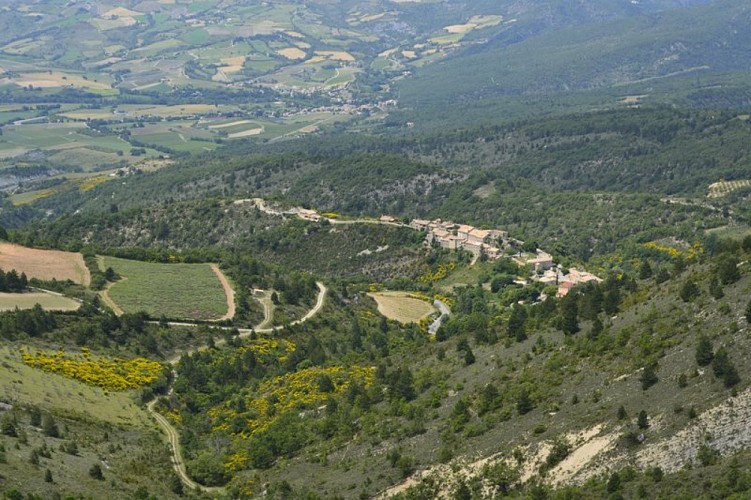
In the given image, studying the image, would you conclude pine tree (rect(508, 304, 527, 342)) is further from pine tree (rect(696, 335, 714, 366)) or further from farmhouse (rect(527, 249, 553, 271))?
farmhouse (rect(527, 249, 553, 271))

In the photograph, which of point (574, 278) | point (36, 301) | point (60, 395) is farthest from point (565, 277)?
point (60, 395)

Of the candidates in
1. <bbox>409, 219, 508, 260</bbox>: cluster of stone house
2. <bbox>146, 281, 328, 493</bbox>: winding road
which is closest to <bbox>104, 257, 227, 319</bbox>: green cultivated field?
<bbox>146, 281, 328, 493</bbox>: winding road

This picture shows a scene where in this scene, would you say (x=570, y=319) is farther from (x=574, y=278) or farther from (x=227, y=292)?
(x=227, y=292)

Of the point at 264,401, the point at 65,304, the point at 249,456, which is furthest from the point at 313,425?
the point at 65,304

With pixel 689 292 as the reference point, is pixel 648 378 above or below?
below

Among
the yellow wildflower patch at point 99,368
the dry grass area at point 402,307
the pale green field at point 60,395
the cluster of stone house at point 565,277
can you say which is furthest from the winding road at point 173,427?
the cluster of stone house at point 565,277

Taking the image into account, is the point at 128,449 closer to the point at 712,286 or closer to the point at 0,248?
the point at 712,286
